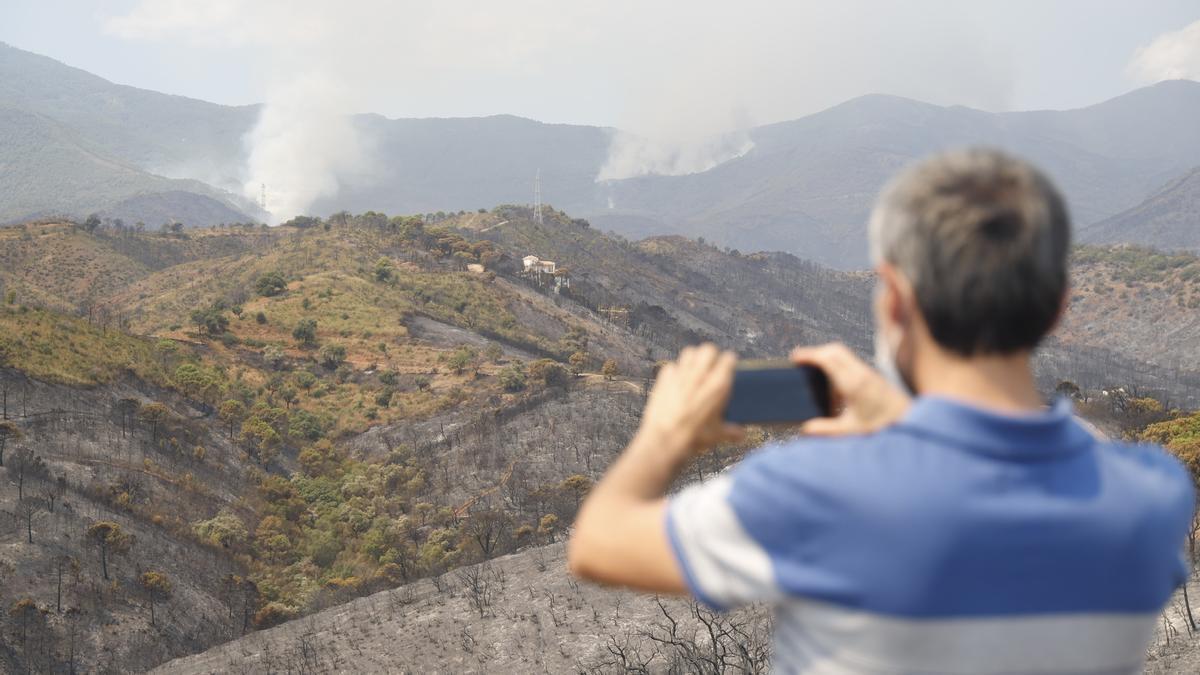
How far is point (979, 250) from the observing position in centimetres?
119

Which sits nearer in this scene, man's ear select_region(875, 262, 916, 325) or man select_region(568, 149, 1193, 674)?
man select_region(568, 149, 1193, 674)

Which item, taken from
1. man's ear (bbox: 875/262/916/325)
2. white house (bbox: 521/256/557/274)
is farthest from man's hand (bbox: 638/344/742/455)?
white house (bbox: 521/256/557/274)

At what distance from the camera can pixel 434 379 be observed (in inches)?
1607

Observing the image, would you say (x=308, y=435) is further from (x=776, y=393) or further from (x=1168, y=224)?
(x=1168, y=224)

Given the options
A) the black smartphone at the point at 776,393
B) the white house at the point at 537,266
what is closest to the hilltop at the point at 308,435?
the white house at the point at 537,266

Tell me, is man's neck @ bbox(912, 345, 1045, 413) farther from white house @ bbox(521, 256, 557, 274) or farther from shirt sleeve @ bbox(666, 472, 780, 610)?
white house @ bbox(521, 256, 557, 274)

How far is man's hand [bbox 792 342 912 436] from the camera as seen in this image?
1.30 meters

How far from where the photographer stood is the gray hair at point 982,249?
119 cm

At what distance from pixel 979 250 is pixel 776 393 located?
0.35 m

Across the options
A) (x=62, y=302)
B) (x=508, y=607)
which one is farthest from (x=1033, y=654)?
(x=62, y=302)

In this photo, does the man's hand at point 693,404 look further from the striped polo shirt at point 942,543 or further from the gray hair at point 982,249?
the gray hair at point 982,249

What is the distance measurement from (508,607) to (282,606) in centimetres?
717

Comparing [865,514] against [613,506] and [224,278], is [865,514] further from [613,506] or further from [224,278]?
[224,278]

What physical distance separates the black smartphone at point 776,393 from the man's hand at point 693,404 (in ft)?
0.07
